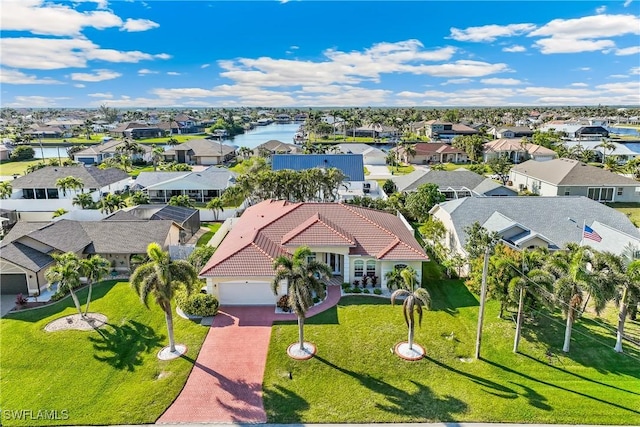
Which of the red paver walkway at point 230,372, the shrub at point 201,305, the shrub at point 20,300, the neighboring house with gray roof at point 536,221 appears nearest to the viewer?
the red paver walkway at point 230,372

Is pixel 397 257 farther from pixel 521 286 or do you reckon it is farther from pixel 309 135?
pixel 309 135

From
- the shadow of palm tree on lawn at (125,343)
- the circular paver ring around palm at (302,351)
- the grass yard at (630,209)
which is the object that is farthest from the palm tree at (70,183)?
the grass yard at (630,209)

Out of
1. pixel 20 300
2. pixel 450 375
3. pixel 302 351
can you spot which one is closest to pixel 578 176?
pixel 450 375

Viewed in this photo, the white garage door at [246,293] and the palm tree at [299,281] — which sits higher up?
the palm tree at [299,281]

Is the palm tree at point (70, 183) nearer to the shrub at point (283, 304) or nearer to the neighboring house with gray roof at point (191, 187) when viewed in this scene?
the neighboring house with gray roof at point (191, 187)

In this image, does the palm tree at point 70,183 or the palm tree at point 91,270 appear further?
the palm tree at point 70,183

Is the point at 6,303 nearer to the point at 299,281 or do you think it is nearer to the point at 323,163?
the point at 299,281

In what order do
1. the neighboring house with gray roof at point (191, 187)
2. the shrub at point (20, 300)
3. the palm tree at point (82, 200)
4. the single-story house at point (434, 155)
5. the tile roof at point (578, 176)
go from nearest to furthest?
the shrub at point (20, 300)
the palm tree at point (82, 200)
the tile roof at point (578, 176)
the neighboring house with gray roof at point (191, 187)
the single-story house at point (434, 155)
